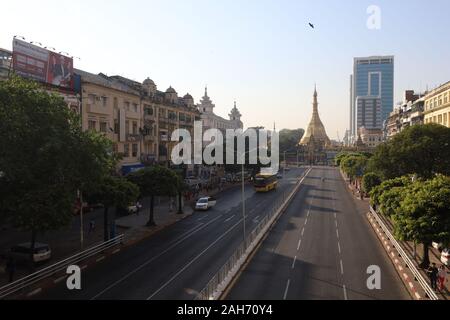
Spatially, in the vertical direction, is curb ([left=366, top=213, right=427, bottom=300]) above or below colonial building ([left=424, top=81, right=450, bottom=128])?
below

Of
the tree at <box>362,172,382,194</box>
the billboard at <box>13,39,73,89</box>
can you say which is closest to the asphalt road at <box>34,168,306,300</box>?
the tree at <box>362,172,382,194</box>

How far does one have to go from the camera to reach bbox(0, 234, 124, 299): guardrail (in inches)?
903

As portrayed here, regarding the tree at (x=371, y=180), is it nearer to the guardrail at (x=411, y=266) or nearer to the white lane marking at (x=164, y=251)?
the guardrail at (x=411, y=266)

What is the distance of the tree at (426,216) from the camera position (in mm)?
24047


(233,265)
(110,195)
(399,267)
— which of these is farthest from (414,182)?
(110,195)

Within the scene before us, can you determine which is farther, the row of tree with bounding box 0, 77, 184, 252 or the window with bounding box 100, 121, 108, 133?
the window with bounding box 100, 121, 108, 133

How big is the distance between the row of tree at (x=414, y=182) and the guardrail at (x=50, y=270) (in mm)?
20366

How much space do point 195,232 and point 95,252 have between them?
10.8 meters

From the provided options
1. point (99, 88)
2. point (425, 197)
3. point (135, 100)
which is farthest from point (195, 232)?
point (135, 100)

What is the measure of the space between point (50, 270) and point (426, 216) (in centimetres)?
2248

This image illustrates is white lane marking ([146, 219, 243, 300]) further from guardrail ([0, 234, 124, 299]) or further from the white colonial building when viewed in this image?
the white colonial building

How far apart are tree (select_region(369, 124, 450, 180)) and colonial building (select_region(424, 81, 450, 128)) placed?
17.1m

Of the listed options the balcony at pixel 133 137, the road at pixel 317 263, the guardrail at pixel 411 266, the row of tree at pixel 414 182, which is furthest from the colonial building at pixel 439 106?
the balcony at pixel 133 137

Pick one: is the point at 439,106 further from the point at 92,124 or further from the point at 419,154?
the point at 92,124
